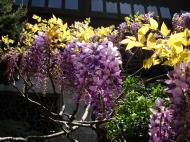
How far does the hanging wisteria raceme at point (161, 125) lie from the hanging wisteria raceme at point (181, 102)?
31cm

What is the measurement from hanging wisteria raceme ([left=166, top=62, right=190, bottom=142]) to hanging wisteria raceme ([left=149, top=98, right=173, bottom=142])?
31cm

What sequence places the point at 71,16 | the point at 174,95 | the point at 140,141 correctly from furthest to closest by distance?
the point at 71,16 < the point at 140,141 < the point at 174,95

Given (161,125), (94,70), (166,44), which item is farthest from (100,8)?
(166,44)

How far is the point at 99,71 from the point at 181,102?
108 cm

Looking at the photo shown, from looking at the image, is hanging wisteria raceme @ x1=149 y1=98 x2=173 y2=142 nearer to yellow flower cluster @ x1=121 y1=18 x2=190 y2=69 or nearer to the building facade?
yellow flower cluster @ x1=121 y1=18 x2=190 y2=69

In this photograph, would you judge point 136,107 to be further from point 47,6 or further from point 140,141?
point 47,6

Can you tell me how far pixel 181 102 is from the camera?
2822 mm

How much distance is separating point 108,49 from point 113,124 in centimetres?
296

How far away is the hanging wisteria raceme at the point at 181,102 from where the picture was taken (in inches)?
111

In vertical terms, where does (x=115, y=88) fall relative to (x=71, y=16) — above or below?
below

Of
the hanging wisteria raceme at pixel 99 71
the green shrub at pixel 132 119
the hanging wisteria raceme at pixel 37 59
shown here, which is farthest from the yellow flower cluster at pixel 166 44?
the green shrub at pixel 132 119

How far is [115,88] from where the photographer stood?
405 cm

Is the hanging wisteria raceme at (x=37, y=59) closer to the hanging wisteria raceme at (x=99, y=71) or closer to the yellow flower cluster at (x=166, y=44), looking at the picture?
the hanging wisteria raceme at (x=99, y=71)

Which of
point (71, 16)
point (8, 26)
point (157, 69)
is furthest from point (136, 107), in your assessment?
point (71, 16)
